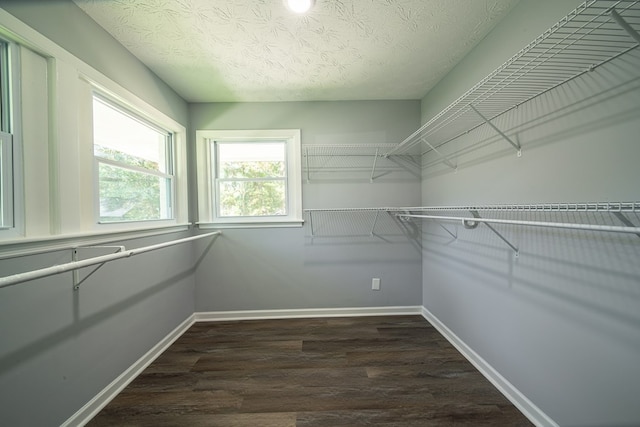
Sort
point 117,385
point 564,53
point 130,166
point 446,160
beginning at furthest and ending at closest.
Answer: point 446,160 < point 130,166 < point 117,385 < point 564,53

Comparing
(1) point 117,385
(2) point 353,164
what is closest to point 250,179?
(2) point 353,164

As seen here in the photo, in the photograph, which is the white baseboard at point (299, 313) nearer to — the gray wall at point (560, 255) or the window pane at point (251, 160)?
the gray wall at point (560, 255)

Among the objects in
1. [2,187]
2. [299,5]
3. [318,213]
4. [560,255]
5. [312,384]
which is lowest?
[312,384]

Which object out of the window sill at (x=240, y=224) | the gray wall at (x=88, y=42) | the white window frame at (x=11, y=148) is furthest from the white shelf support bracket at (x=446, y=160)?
the white window frame at (x=11, y=148)

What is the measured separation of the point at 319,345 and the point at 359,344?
1.09ft

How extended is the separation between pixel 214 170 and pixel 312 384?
2.11 meters

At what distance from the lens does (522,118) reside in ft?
3.90

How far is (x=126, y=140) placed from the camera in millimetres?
1607

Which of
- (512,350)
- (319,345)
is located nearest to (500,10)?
(512,350)

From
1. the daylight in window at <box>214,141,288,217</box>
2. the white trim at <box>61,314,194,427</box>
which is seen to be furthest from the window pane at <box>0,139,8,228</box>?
the daylight in window at <box>214,141,288,217</box>

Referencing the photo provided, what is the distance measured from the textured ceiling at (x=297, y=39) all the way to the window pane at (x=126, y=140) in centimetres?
46

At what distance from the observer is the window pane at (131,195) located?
1.41 meters

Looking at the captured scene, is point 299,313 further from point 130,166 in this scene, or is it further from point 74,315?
point 130,166

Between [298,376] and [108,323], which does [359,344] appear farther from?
[108,323]
